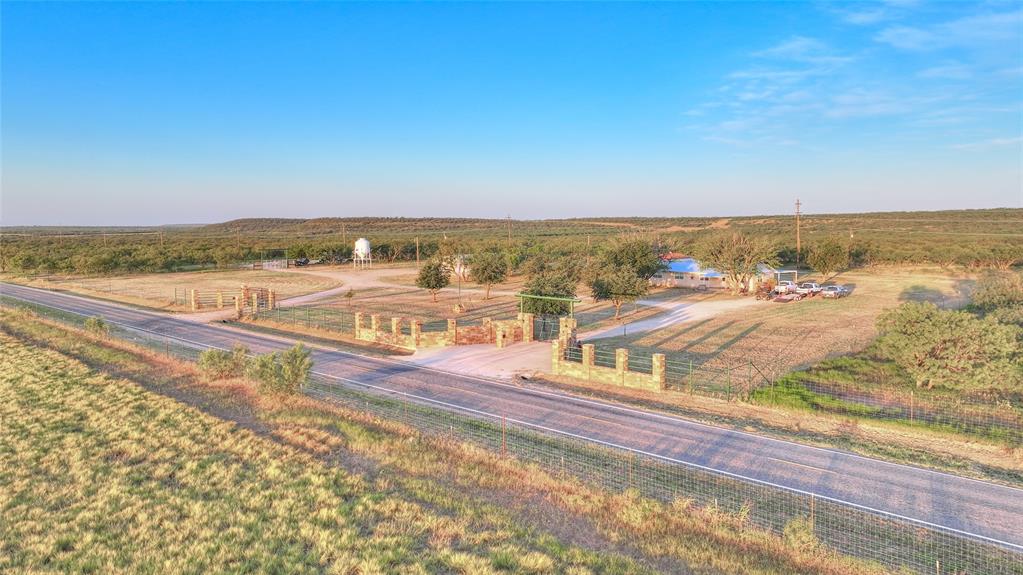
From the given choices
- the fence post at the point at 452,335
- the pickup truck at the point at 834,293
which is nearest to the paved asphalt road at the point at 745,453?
the fence post at the point at 452,335

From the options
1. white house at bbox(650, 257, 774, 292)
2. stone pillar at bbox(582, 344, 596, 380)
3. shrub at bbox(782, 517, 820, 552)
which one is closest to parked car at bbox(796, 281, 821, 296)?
white house at bbox(650, 257, 774, 292)

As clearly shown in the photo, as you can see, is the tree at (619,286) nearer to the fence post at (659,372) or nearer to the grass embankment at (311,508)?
the fence post at (659,372)

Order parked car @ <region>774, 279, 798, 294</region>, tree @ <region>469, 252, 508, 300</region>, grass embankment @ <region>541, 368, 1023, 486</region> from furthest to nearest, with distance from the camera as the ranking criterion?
tree @ <region>469, 252, 508, 300</region>, parked car @ <region>774, 279, 798, 294</region>, grass embankment @ <region>541, 368, 1023, 486</region>

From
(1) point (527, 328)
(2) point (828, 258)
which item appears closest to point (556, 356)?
(1) point (527, 328)

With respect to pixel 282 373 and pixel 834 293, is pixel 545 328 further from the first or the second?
pixel 834 293

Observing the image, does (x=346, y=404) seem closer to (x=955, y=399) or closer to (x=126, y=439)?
(x=126, y=439)

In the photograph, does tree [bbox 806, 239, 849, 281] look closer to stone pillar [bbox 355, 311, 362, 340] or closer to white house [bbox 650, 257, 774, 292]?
white house [bbox 650, 257, 774, 292]
